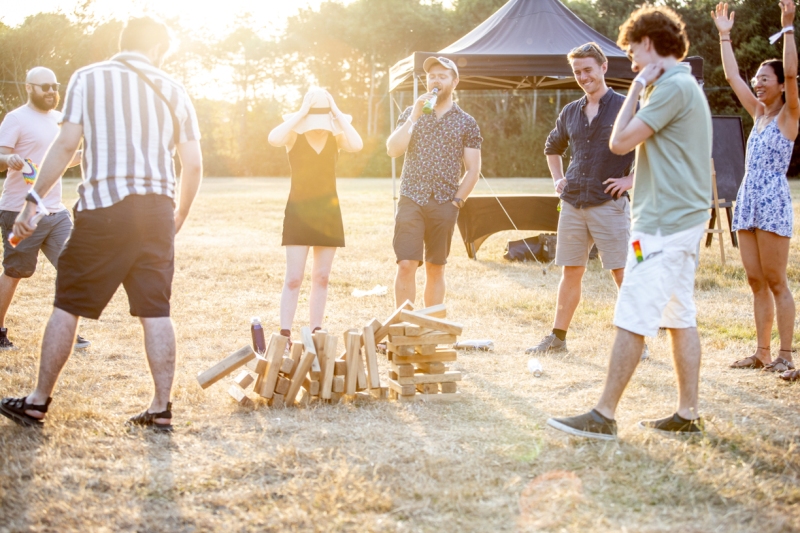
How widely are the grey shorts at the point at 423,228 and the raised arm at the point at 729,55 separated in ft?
6.27

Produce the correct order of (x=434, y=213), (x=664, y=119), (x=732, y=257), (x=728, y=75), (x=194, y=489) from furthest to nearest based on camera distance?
(x=732, y=257) < (x=434, y=213) < (x=728, y=75) < (x=664, y=119) < (x=194, y=489)

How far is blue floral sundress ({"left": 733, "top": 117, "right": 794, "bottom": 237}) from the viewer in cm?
459

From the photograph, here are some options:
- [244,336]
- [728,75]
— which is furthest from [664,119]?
[244,336]

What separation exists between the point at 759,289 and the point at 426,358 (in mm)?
2249

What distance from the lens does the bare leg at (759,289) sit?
476 cm

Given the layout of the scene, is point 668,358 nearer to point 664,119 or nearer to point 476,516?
point 664,119

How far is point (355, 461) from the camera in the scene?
130 inches

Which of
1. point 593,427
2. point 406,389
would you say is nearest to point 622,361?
point 593,427

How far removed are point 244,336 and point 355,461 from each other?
2.91 metres

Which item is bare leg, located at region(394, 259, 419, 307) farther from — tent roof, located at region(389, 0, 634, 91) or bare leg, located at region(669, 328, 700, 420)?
tent roof, located at region(389, 0, 634, 91)

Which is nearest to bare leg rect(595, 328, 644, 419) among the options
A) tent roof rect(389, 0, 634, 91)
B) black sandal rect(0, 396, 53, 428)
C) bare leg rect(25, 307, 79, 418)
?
bare leg rect(25, 307, 79, 418)

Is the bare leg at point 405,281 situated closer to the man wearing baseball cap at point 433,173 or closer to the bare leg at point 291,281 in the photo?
the man wearing baseball cap at point 433,173

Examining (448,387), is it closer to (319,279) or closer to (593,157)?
(319,279)

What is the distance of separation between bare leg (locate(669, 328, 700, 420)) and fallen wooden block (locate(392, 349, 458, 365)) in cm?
126
